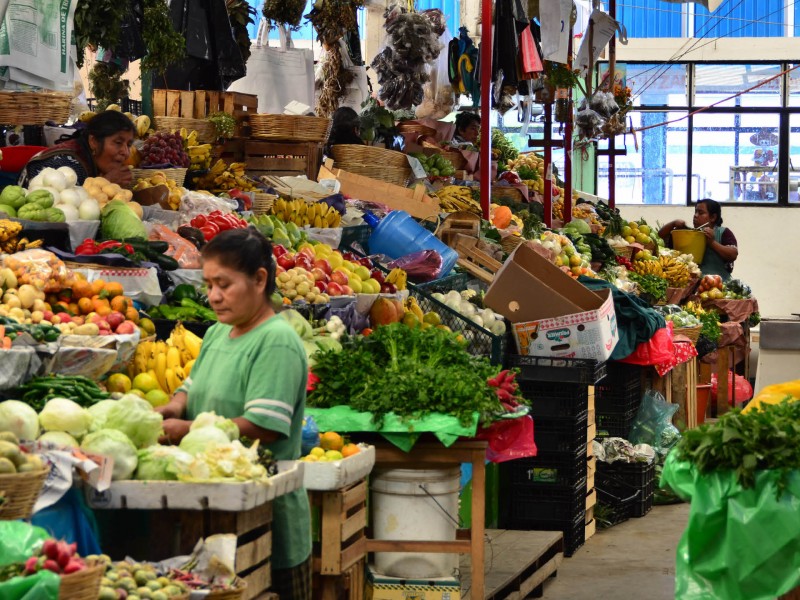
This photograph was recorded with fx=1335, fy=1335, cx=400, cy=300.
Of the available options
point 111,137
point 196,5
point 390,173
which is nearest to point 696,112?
point 390,173

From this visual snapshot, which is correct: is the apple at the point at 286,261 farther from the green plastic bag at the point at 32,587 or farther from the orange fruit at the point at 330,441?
the green plastic bag at the point at 32,587

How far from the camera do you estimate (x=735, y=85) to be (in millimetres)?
19531

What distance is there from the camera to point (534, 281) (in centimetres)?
729

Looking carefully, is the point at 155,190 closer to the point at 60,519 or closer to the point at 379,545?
the point at 379,545

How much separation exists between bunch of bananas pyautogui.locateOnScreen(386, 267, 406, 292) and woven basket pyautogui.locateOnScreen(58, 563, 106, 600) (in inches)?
166

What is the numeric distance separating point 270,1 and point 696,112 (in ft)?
34.2

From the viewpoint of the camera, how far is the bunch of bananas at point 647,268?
1242 cm

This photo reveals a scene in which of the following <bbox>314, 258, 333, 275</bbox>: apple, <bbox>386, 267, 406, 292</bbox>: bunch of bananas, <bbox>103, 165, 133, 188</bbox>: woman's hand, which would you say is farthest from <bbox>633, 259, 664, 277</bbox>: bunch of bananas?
<bbox>103, 165, 133, 188</bbox>: woman's hand

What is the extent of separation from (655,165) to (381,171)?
423 inches

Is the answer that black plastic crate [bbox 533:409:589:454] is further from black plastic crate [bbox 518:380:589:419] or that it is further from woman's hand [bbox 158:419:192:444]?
woman's hand [bbox 158:419:192:444]

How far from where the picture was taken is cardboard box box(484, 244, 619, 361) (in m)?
7.10

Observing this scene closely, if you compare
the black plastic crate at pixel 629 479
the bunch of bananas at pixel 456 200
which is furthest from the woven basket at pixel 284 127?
the black plastic crate at pixel 629 479

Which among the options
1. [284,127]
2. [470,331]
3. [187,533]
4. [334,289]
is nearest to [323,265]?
[334,289]

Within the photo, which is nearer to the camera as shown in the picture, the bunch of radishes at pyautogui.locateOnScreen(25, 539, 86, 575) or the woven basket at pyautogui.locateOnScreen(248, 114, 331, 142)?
the bunch of radishes at pyautogui.locateOnScreen(25, 539, 86, 575)
